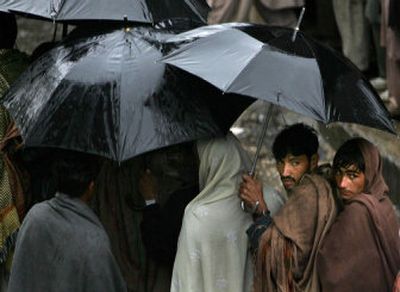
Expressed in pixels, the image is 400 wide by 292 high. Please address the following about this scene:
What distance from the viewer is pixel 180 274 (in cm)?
627

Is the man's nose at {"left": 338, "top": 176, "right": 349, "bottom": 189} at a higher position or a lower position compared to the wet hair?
lower

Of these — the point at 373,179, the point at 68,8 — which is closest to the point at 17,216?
the point at 68,8

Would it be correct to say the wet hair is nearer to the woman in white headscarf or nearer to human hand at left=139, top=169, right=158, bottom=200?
the woman in white headscarf

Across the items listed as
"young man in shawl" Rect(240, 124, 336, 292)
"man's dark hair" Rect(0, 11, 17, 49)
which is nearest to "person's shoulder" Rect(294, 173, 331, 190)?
"young man in shawl" Rect(240, 124, 336, 292)

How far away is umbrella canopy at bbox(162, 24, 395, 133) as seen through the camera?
230 inches

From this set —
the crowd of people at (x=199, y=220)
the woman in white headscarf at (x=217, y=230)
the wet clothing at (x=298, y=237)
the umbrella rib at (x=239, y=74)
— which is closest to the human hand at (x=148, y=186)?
the crowd of people at (x=199, y=220)

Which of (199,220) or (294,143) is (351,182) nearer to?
(294,143)

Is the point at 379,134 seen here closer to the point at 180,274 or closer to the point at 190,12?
the point at 190,12

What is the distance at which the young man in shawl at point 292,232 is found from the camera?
231 inches

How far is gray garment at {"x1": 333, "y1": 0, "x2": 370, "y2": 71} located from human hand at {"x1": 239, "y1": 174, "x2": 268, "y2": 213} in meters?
5.18

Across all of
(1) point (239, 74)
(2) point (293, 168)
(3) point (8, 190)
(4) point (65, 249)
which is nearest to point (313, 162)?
(2) point (293, 168)

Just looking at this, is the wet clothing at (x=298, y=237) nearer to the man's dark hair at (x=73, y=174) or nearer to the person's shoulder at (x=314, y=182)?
the person's shoulder at (x=314, y=182)

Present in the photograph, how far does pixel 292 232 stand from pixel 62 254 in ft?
3.25

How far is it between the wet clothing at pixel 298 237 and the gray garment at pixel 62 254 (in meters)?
0.72
